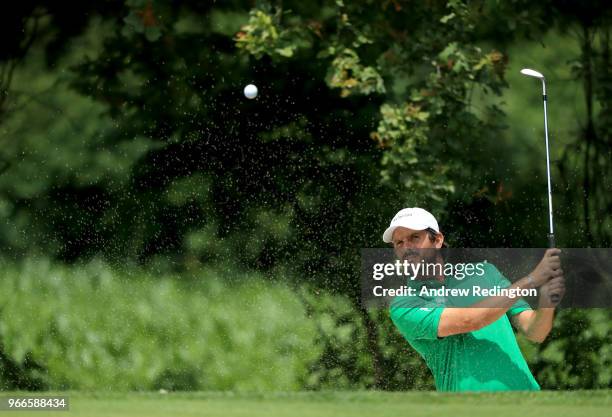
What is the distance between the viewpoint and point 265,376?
8734mm

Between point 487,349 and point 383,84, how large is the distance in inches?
165

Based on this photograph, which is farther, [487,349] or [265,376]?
[265,376]

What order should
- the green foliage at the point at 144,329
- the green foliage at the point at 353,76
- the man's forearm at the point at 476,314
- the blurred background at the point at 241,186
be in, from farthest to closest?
the green foliage at the point at 144,329 < the blurred background at the point at 241,186 < the green foliage at the point at 353,76 < the man's forearm at the point at 476,314

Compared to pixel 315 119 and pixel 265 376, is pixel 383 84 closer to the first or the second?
pixel 315 119

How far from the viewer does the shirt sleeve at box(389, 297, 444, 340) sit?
3.79 meters

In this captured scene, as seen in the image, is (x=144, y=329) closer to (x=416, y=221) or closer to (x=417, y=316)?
(x=416, y=221)

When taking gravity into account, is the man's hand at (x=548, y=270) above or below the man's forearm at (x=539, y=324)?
above

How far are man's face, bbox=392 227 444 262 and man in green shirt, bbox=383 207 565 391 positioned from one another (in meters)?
0.09

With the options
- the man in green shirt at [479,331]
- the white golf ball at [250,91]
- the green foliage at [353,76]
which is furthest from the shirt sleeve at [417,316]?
the white golf ball at [250,91]

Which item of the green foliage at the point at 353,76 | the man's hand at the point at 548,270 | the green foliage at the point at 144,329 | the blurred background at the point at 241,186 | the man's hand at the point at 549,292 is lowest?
the green foliage at the point at 144,329

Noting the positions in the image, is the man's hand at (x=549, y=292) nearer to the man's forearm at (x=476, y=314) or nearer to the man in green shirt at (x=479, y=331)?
→ the man in green shirt at (x=479, y=331)

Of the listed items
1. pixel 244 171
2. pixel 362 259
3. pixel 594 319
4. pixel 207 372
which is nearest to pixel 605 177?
pixel 594 319

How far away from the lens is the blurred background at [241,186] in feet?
27.4

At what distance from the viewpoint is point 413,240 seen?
416 centimetres
